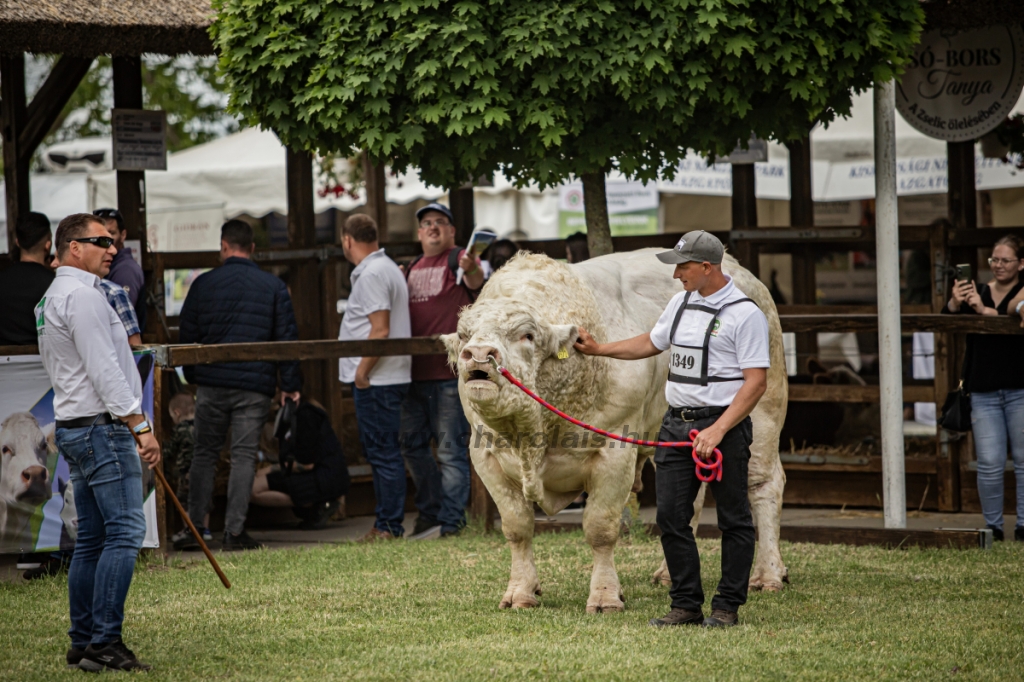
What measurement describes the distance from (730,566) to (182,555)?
4333 mm

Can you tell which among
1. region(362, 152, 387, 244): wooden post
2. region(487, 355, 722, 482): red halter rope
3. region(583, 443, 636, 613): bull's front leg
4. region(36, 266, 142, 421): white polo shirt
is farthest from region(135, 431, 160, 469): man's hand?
region(362, 152, 387, 244): wooden post

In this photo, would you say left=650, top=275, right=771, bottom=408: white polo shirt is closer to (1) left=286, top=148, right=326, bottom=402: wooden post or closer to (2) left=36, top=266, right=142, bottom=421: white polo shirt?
(2) left=36, top=266, right=142, bottom=421: white polo shirt

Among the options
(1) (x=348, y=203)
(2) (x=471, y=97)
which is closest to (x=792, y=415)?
(2) (x=471, y=97)

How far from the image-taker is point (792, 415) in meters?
10.5

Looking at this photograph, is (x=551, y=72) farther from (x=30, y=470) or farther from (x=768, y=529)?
(x=30, y=470)

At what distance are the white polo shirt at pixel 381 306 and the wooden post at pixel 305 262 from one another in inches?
49.6

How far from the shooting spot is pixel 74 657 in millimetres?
5375

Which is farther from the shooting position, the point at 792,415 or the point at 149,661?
the point at 792,415

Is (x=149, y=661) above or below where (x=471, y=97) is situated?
below

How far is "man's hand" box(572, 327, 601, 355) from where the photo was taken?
6145 mm

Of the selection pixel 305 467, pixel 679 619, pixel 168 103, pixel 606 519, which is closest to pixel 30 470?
pixel 305 467

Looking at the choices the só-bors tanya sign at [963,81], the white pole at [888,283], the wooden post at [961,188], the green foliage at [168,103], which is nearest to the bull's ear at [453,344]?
the white pole at [888,283]

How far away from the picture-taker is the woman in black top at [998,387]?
8.44m

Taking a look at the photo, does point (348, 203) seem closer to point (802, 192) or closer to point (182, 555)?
point (802, 192)
